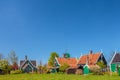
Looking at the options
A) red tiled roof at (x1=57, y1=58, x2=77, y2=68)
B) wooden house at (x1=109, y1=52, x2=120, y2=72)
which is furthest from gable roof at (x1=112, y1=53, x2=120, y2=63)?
red tiled roof at (x1=57, y1=58, x2=77, y2=68)

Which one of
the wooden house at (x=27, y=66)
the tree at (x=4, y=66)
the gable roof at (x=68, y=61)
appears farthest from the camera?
the wooden house at (x=27, y=66)

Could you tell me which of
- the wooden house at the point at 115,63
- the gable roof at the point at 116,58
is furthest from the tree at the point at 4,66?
the gable roof at the point at 116,58

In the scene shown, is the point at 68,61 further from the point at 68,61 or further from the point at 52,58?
the point at 52,58

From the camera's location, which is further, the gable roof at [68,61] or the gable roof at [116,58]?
the gable roof at [68,61]

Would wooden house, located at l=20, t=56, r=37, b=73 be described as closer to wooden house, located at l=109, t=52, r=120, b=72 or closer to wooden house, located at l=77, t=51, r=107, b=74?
wooden house, located at l=77, t=51, r=107, b=74

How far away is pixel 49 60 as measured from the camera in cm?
9244

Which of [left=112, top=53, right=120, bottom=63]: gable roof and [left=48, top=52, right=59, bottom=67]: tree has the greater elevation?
[left=48, top=52, right=59, bottom=67]: tree

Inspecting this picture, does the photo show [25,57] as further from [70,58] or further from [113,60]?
[113,60]

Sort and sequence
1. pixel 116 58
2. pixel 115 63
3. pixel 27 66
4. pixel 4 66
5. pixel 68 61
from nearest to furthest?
pixel 115 63 < pixel 116 58 < pixel 4 66 < pixel 68 61 < pixel 27 66

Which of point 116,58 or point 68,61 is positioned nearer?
point 116,58

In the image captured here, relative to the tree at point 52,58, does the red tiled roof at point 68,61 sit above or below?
below

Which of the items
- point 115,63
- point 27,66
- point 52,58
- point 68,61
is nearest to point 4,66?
point 27,66

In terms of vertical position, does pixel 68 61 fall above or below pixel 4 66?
above

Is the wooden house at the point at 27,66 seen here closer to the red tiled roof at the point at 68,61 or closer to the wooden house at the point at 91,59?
the red tiled roof at the point at 68,61
